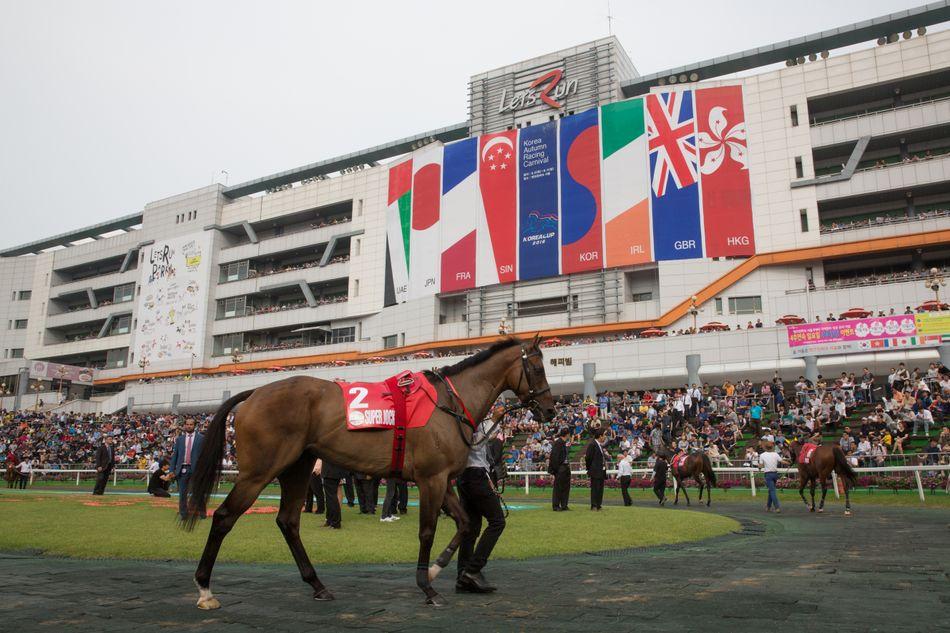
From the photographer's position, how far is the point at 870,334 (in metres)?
32.7

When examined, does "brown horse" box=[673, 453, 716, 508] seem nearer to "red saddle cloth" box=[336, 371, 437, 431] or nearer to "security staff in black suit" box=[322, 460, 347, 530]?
"security staff in black suit" box=[322, 460, 347, 530]

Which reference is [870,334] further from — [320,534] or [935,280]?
[320,534]

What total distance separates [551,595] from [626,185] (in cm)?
4236

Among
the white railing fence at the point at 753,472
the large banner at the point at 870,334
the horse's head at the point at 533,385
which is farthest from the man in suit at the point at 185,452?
the large banner at the point at 870,334

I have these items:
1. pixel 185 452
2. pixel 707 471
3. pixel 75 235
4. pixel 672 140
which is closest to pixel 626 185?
pixel 672 140

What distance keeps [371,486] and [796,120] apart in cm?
4196

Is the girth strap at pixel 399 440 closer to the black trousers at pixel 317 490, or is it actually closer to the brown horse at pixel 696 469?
the black trousers at pixel 317 490

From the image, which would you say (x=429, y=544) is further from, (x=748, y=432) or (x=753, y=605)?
(x=748, y=432)

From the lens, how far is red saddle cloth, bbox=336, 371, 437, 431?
664 cm

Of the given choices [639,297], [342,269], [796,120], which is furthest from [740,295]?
[342,269]

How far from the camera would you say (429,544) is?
6320mm

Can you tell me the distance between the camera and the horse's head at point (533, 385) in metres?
7.54

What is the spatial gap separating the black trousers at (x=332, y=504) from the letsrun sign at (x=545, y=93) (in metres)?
45.0

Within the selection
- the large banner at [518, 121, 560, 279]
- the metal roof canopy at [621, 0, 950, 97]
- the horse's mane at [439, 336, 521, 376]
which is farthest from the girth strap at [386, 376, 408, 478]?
the metal roof canopy at [621, 0, 950, 97]
